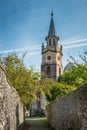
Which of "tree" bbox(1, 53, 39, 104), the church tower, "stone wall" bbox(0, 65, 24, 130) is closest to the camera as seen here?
"stone wall" bbox(0, 65, 24, 130)

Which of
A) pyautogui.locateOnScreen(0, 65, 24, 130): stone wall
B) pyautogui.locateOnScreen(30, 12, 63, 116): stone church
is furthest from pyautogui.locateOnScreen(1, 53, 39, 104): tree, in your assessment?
pyautogui.locateOnScreen(30, 12, 63, 116): stone church

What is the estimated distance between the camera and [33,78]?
28.4 metres

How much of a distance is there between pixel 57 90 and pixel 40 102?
5180 mm

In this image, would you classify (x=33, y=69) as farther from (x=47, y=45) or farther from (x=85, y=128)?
(x=47, y=45)

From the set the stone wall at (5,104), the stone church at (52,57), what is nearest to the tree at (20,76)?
the stone wall at (5,104)

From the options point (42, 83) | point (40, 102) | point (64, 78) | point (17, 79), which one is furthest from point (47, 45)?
point (17, 79)

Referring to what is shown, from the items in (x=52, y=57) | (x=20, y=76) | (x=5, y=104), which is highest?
(x=52, y=57)

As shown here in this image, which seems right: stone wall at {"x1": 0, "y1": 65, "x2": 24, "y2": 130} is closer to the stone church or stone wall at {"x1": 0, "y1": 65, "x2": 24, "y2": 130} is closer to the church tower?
the stone church

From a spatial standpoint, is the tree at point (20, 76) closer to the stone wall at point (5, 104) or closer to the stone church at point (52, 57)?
the stone wall at point (5, 104)

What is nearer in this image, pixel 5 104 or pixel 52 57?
pixel 5 104

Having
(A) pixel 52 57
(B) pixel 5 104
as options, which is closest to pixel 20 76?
(B) pixel 5 104

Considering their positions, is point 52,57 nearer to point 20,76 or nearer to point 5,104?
point 20,76

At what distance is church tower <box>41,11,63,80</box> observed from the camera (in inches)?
2913

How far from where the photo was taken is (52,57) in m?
76.2
